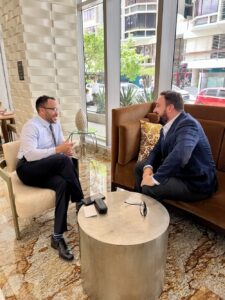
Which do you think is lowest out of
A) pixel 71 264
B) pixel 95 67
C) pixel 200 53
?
pixel 71 264

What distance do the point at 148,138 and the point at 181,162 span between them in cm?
70

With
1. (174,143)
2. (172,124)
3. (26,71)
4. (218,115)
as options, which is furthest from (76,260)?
(26,71)

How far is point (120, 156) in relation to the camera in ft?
7.52

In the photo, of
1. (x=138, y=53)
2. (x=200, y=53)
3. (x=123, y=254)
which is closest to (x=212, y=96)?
(x=200, y=53)

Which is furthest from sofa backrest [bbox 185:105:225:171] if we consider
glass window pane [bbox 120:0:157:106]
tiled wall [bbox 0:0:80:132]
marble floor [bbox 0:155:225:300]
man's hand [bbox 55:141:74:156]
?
tiled wall [bbox 0:0:80:132]

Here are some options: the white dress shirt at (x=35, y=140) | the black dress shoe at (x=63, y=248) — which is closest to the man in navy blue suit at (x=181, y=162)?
the black dress shoe at (x=63, y=248)

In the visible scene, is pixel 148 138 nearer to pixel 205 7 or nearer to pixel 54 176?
pixel 54 176

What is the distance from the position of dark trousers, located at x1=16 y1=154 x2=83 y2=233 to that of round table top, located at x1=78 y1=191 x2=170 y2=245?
1.40ft

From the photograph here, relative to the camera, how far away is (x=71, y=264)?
1664 mm

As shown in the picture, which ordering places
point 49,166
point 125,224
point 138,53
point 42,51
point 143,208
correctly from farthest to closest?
point 42,51, point 138,53, point 49,166, point 143,208, point 125,224

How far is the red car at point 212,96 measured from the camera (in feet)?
8.62

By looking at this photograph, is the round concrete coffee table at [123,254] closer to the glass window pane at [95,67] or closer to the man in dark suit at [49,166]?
the man in dark suit at [49,166]

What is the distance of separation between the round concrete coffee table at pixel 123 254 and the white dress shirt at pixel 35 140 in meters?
0.73

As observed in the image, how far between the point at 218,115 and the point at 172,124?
79 cm
